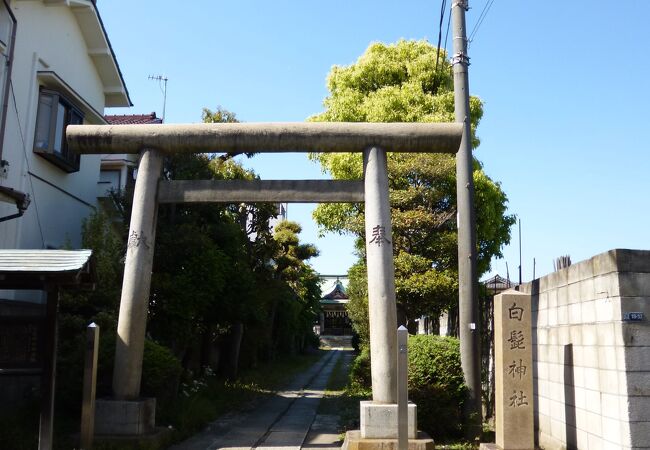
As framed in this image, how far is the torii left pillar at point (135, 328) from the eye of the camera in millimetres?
10133

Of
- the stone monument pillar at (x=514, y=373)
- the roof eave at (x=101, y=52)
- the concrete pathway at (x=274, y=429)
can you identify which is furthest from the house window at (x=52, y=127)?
the stone monument pillar at (x=514, y=373)

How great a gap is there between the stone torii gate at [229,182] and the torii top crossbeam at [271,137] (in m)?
0.02

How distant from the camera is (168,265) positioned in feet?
51.5

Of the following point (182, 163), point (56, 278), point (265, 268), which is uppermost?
point (182, 163)

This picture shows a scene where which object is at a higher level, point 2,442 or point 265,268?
point 265,268

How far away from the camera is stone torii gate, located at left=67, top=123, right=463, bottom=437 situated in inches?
414

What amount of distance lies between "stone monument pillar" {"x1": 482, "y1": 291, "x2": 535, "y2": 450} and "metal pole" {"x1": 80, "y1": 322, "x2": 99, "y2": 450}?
6.06 m

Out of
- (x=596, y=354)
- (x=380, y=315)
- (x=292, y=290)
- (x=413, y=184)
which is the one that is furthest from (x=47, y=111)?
(x=292, y=290)

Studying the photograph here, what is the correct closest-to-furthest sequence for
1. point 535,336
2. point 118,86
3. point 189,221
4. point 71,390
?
point 535,336, point 71,390, point 189,221, point 118,86

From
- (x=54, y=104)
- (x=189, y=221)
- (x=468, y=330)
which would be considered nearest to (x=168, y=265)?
(x=189, y=221)

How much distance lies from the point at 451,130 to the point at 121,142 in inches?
230

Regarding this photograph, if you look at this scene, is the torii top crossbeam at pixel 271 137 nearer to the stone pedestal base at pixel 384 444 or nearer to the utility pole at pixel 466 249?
the utility pole at pixel 466 249

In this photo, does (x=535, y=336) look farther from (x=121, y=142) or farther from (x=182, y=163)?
(x=182, y=163)

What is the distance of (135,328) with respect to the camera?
10.5 m
